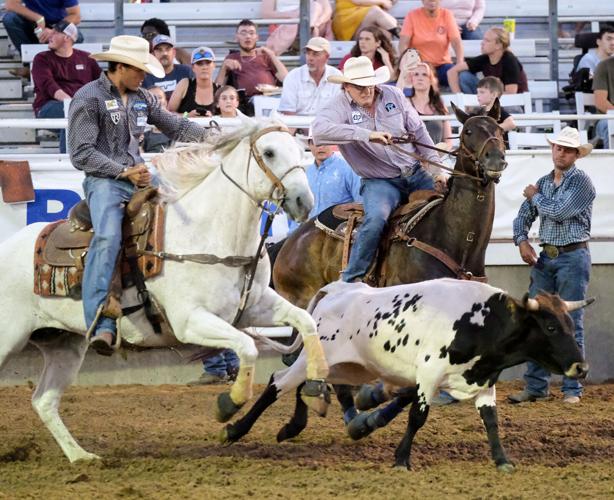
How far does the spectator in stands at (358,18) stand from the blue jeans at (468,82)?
1.10 meters

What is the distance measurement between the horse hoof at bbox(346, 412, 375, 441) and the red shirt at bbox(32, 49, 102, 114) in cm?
655

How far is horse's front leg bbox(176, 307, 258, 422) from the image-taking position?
7066 mm

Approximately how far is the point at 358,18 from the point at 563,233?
16.7 feet

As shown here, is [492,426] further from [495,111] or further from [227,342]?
[495,111]

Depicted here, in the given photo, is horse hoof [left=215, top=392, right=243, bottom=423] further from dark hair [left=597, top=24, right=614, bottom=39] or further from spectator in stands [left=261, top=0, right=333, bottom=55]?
dark hair [left=597, top=24, right=614, bottom=39]

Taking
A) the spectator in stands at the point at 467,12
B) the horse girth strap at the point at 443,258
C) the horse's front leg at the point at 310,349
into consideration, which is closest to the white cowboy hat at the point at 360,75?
the horse girth strap at the point at 443,258

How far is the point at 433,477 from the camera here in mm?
7039

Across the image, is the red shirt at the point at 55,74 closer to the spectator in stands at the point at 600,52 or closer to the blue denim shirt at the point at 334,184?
the blue denim shirt at the point at 334,184

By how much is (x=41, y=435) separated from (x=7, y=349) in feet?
4.33

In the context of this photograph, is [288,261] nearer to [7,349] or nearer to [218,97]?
[218,97]

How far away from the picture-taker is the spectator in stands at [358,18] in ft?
47.4

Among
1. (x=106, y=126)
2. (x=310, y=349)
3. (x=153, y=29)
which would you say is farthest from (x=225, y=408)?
(x=153, y=29)

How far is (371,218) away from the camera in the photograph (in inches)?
370

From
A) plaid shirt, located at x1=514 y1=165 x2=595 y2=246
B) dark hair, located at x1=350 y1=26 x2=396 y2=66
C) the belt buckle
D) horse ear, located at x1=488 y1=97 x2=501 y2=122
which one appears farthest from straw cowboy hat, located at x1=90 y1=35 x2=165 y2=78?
dark hair, located at x1=350 y1=26 x2=396 y2=66
